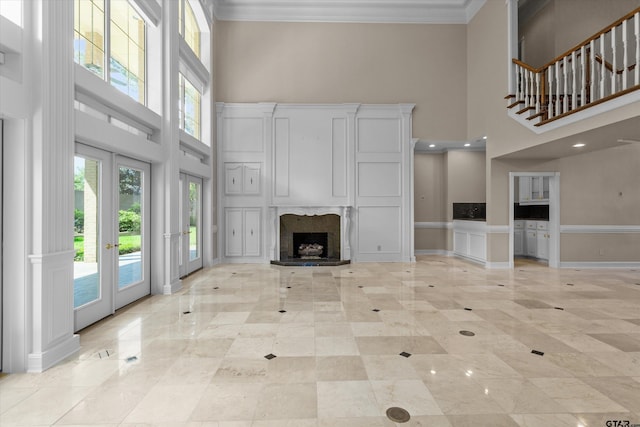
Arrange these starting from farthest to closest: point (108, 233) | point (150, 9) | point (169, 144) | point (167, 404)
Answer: point (169, 144) → point (150, 9) → point (108, 233) → point (167, 404)

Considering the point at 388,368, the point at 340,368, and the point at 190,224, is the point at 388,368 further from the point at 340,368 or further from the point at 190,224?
the point at 190,224

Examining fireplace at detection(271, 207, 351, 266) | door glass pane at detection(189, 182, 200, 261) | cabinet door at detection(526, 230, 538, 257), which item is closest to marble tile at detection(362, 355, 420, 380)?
door glass pane at detection(189, 182, 200, 261)

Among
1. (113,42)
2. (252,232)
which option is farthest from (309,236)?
(113,42)

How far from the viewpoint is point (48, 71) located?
2.60m

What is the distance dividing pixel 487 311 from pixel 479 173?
6142mm

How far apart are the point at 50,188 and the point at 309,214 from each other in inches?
219

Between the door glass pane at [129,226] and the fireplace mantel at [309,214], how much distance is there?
3.50 m

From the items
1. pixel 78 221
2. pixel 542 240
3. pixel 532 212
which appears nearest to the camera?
pixel 78 221

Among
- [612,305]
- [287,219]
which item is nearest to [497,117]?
[612,305]

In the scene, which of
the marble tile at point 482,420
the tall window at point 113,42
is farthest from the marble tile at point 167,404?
the tall window at point 113,42

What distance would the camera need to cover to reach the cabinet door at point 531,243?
797 centimetres

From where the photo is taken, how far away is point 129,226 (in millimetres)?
4359

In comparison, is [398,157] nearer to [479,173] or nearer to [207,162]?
[479,173]

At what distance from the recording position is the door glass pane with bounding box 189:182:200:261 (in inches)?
255
